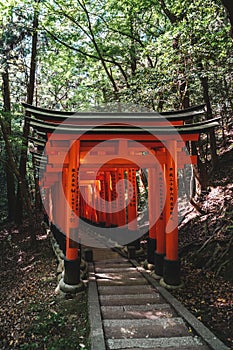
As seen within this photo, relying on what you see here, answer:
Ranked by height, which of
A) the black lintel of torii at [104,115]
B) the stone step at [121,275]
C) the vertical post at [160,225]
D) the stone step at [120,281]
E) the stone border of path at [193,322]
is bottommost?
the stone step at [121,275]

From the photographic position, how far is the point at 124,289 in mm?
5965

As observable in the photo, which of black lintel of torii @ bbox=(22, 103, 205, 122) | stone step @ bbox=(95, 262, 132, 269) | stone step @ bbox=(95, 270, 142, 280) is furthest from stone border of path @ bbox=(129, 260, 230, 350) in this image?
black lintel of torii @ bbox=(22, 103, 205, 122)

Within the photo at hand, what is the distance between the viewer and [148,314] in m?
4.76

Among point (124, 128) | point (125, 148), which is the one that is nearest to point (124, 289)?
point (125, 148)

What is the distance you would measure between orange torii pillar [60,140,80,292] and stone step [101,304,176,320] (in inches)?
45.6

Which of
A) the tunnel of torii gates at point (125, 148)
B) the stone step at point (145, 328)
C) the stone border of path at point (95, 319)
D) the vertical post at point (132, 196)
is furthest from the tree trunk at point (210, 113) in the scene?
the stone step at point (145, 328)

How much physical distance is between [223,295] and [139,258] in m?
3.64

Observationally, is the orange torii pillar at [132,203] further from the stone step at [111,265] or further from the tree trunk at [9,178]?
the tree trunk at [9,178]

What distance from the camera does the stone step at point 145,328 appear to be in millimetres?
4114

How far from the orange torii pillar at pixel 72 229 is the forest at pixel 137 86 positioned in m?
0.53

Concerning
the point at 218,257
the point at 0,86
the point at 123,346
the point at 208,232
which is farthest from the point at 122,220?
the point at 0,86

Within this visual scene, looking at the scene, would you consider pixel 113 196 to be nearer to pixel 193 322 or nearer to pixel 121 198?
pixel 121 198

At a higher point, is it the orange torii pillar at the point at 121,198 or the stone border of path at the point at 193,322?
the orange torii pillar at the point at 121,198

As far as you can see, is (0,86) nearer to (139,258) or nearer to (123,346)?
(139,258)
